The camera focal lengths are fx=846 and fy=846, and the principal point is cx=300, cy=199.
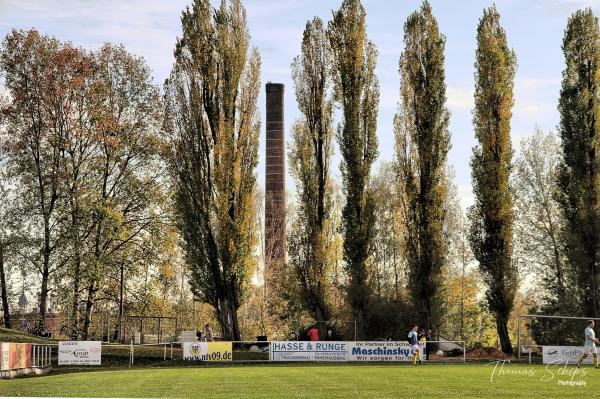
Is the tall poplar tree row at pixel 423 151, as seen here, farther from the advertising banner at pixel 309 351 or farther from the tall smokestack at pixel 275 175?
A: the tall smokestack at pixel 275 175

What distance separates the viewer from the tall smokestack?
70125 millimetres

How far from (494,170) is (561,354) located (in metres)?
13.7

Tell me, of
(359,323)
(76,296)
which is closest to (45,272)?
(76,296)

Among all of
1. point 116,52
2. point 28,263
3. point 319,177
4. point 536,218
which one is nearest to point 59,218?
point 28,263

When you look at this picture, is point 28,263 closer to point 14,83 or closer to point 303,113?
point 14,83

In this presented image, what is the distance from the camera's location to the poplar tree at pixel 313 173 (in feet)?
169

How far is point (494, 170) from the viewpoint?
50906 millimetres

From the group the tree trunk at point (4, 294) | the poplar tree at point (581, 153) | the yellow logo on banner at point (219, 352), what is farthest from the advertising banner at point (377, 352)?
the tree trunk at point (4, 294)

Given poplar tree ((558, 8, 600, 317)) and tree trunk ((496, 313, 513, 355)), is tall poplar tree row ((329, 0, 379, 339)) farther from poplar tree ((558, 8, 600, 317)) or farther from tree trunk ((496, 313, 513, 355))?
poplar tree ((558, 8, 600, 317))

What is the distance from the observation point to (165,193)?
182 feet

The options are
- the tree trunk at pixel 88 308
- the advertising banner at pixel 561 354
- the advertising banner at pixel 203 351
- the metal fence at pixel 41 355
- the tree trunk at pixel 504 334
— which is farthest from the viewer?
the tree trunk at pixel 88 308

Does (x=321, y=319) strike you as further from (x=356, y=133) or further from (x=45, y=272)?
(x=45, y=272)

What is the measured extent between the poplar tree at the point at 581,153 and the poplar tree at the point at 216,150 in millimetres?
19154

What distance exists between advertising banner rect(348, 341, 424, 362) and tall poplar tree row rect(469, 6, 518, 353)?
27.3 ft
